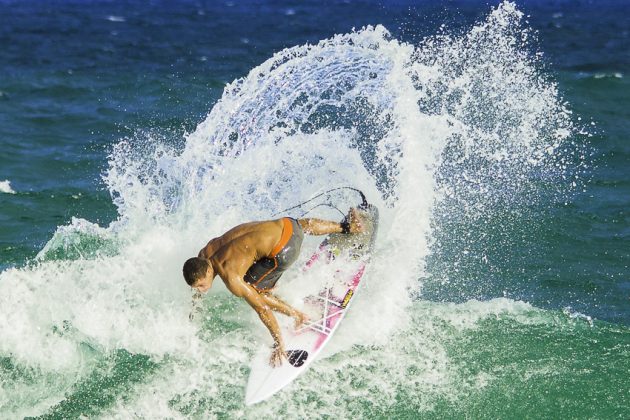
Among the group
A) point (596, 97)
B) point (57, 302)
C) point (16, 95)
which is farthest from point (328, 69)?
point (16, 95)

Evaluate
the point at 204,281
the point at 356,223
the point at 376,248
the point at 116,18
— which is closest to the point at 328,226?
the point at 356,223

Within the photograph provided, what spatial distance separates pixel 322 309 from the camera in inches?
380

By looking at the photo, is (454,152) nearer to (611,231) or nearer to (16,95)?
(611,231)

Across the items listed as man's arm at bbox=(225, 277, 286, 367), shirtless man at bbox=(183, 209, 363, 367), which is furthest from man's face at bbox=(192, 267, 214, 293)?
man's arm at bbox=(225, 277, 286, 367)

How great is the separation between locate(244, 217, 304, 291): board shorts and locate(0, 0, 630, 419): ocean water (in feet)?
2.70

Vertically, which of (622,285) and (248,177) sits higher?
(248,177)

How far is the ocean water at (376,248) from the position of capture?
8.81m

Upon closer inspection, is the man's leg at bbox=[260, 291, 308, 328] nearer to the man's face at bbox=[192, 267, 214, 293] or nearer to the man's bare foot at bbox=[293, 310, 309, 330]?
the man's bare foot at bbox=[293, 310, 309, 330]

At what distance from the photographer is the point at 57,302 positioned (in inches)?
373

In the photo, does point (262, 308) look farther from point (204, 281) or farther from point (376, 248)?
point (376, 248)

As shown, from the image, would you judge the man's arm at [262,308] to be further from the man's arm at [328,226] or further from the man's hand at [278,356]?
the man's arm at [328,226]

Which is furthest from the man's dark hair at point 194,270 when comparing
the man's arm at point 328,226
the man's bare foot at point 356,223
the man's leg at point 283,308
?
the man's bare foot at point 356,223

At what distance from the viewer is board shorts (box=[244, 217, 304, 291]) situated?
8922 mm

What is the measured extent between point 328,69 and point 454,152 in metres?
4.00
